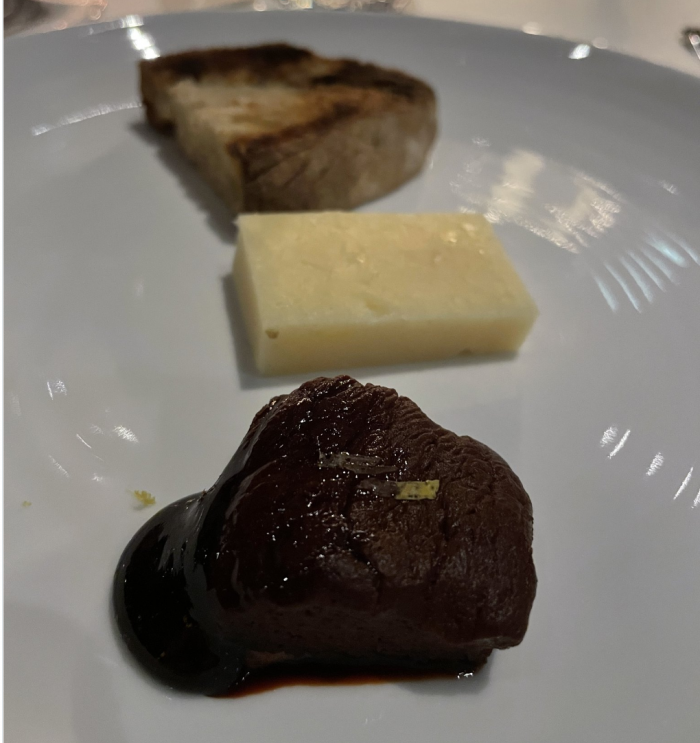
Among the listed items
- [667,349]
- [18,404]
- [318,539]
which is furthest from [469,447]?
[18,404]

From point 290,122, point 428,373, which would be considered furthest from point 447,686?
point 290,122

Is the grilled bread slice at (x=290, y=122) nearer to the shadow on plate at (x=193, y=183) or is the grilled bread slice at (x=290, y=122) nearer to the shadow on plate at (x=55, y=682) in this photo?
the shadow on plate at (x=193, y=183)

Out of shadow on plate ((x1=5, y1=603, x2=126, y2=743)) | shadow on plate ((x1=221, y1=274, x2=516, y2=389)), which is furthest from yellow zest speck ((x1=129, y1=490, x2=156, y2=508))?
shadow on plate ((x1=221, y1=274, x2=516, y2=389))

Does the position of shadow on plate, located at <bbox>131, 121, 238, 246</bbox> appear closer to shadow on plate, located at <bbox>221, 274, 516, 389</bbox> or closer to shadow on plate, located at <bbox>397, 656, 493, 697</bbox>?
Answer: shadow on plate, located at <bbox>221, 274, 516, 389</bbox>

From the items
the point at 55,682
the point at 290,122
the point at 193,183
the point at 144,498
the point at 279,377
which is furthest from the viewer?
the point at 193,183

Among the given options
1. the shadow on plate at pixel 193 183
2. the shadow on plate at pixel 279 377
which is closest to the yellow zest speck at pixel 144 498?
the shadow on plate at pixel 279 377

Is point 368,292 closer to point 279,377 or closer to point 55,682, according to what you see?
point 279,377
